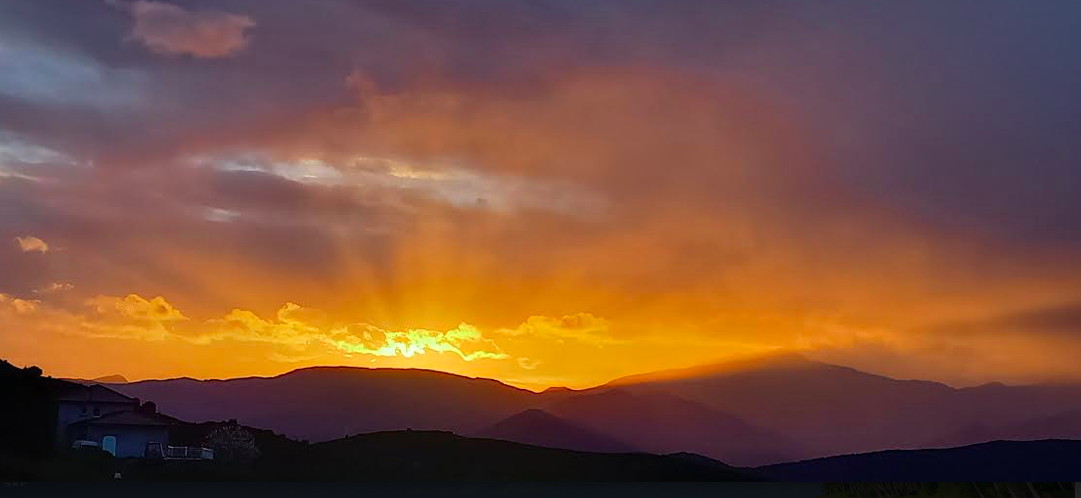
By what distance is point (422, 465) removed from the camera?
21.6m

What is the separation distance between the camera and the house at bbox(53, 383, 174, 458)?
20578mm

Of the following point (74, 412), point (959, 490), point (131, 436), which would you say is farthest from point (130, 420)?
point (959, 490)

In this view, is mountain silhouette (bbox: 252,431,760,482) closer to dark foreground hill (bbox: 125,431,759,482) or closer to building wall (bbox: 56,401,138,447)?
dark foreground hill (bbox: 125,431,759,482)

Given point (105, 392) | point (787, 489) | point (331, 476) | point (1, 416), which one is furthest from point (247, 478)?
point (787, 489)

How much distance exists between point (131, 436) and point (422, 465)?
5000 mm

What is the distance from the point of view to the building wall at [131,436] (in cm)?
2084

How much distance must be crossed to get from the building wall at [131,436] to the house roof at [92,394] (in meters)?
0.56

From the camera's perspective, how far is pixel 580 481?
72.2ft

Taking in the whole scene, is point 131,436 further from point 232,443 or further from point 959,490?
point 959,490

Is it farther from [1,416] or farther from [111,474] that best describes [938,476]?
[1,416]

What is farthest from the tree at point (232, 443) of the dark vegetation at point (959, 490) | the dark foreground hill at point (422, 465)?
the dark vegetation at point (959, 490)

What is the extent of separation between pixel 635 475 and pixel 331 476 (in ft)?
18.0

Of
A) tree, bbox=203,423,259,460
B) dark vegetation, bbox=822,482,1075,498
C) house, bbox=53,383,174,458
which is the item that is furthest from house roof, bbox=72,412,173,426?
dark vegetation, bbox=822,482,1075,498

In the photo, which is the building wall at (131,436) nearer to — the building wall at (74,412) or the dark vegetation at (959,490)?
the building wall at (74,412)
